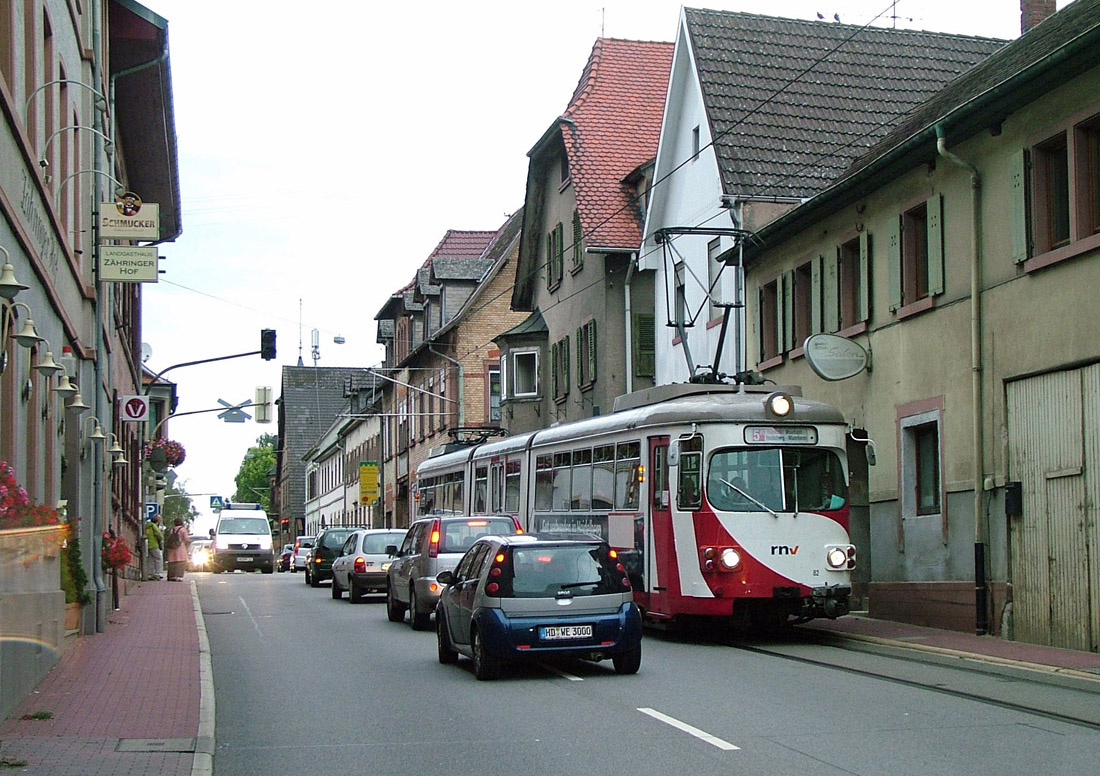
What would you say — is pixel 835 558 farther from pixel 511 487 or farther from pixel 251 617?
pixel 251 617

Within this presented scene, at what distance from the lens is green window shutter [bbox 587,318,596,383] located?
128ft

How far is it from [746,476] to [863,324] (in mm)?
5407

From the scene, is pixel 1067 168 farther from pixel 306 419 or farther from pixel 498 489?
pixel 306 419

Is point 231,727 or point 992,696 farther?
point 992,696

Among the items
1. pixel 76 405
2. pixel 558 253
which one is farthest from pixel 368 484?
pixel 76 405

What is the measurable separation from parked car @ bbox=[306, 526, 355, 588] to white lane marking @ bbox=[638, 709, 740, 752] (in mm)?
27840

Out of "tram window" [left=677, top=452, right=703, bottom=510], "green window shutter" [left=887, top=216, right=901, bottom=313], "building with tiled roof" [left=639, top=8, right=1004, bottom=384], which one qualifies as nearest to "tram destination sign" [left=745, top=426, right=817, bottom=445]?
"tram window" [left=677, top=452, right=703, bottom=510]

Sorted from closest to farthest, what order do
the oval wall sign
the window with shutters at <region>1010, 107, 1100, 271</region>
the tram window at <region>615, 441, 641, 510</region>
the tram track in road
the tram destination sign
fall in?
1. the tram track in road
2. the window with shutters at <region>1010, 107, 1100, 271</region>
3. the tram destination sign
4. the tram window at <region>615, 441, 641, 510</region>
5. the oval wall sign

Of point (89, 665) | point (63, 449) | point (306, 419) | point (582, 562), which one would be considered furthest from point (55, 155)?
point (306, 419)

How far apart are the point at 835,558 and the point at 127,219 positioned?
10.8 meters

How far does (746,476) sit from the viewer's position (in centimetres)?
1869

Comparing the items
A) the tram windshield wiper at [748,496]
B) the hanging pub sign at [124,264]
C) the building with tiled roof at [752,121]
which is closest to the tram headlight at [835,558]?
the tram windshield wiper at [748,496]

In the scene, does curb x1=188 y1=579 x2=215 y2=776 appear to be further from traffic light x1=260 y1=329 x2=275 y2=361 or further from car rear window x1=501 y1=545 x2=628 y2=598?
traffic light x1=260 y1=329 x2=275 y2=361

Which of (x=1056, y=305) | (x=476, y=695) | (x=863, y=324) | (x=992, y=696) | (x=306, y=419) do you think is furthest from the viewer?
(x=306, y=419)
